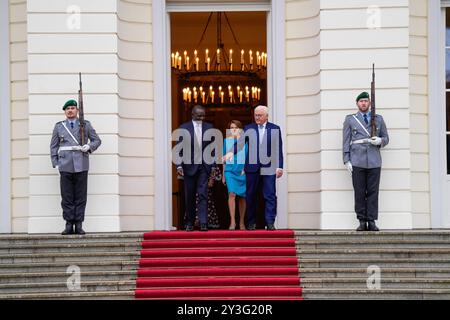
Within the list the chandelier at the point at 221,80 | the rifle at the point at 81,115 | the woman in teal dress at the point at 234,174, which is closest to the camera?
the rifle at the point at 81,115

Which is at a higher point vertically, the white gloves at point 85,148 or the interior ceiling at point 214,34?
the interior ceiling at point 214,34

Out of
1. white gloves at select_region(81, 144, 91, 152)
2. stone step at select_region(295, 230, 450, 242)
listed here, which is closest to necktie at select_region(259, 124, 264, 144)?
stone step at select_region(295, 230, 450, 242)

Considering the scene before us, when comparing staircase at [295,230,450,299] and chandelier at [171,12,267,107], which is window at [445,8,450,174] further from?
chandelier at [171,12,267,107]

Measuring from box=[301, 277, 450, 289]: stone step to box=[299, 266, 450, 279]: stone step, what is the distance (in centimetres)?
19

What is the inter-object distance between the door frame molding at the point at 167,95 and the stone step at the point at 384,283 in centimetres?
361

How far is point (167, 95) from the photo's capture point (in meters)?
17.0

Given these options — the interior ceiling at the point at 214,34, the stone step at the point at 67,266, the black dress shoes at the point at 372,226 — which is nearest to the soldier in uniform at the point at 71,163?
the stone step at the point at 67,266

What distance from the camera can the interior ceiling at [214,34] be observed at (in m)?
22.4

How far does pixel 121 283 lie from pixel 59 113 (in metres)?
3.69

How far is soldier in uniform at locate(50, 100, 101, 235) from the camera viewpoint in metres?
15.2

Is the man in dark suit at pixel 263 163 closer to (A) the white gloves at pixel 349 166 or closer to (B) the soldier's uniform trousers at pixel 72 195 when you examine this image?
(A) the white gloves at pixel 349 166

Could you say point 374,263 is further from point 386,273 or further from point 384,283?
point 384,283

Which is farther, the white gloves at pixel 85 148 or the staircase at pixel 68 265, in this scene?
the white gloves at pixel 85 148

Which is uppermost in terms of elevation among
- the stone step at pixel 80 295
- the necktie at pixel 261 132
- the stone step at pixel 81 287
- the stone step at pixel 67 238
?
the necktie at pixel 261 132
